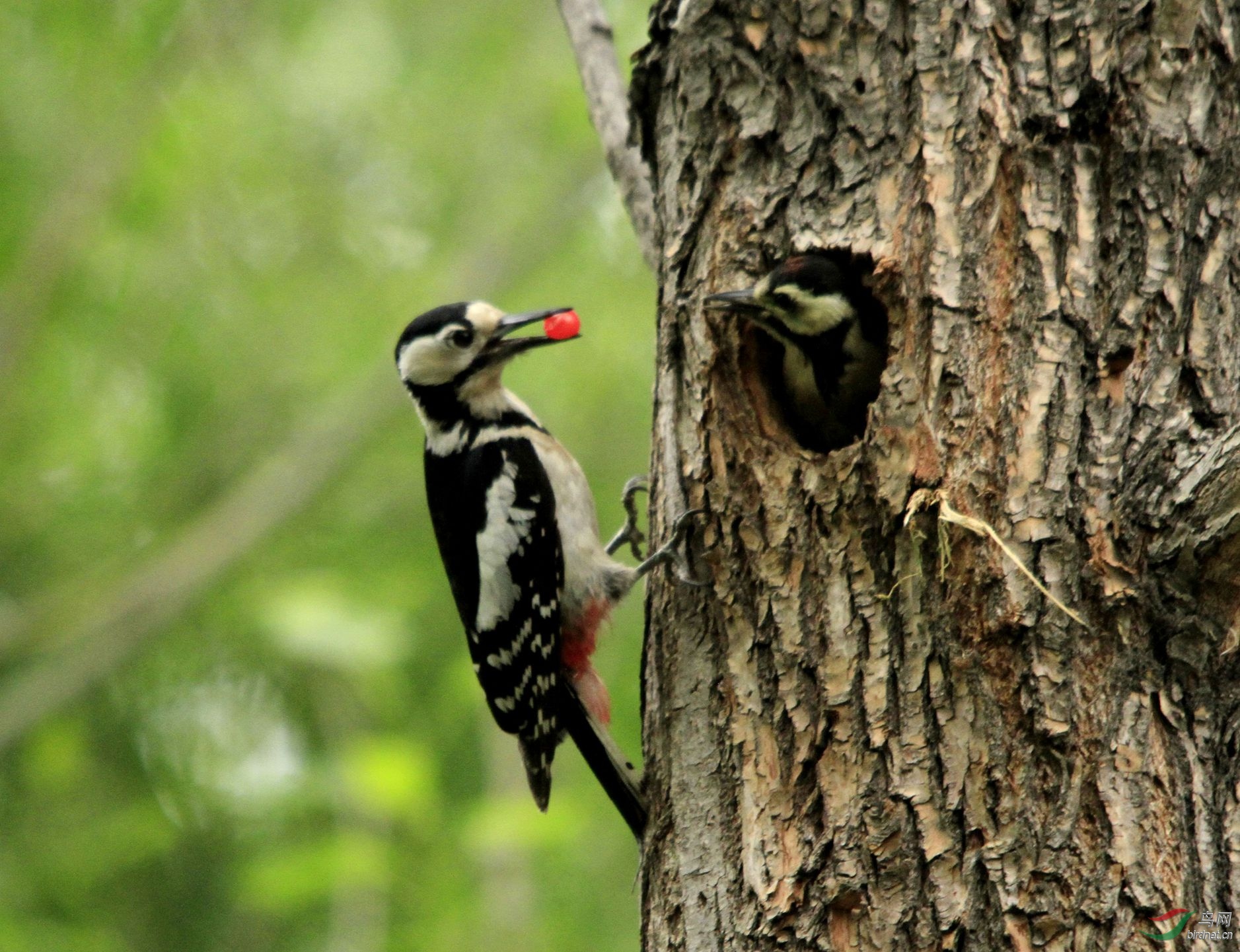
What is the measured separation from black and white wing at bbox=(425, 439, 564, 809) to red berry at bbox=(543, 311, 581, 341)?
1.49 ft

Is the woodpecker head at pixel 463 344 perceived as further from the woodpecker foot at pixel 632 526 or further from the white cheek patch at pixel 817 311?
the white cheek patch at pixel 817 311

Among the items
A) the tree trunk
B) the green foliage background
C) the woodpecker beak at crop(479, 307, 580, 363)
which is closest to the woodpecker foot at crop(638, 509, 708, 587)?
the tree trunk

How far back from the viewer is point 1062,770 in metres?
2.55

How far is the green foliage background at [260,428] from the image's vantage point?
7.12 metres

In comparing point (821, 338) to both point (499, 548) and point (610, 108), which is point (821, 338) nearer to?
point (610, 108)

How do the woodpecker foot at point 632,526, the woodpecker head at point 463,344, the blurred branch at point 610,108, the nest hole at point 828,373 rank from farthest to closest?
the woodpecker head at point 463,344 < the woodpecker foot at point 632,526 < the blurred branch at point 610,108 < the nest hole at point 828,373

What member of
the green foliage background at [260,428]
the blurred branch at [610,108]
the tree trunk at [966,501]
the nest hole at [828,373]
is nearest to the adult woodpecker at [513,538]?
the blurred branch at [610,108]

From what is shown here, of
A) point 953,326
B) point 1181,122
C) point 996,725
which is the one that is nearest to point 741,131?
point 953,326

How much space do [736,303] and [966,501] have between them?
785 millimetres

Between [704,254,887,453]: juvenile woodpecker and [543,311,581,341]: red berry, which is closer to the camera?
[704,254,887,453]: juvenile woodpecker

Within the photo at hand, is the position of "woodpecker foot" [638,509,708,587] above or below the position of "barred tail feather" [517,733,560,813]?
above

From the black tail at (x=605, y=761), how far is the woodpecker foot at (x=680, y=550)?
0.58 m

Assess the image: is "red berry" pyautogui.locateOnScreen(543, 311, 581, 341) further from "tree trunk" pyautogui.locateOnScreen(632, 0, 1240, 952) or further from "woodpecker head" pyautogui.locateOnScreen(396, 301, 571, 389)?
"tree trunk" pyautogui.locateOnScreen(632, 0, 1240, 952)

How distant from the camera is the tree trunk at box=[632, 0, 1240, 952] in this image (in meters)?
2.54
